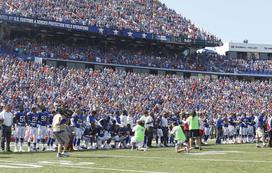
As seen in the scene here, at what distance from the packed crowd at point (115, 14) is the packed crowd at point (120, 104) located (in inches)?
339

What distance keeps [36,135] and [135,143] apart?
4.69 metres

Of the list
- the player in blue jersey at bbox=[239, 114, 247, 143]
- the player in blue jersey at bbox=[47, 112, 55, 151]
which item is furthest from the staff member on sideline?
the player in blue jersey at bbox=[239, 114, 247, 143]

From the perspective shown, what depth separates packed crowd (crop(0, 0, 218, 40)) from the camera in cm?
5247

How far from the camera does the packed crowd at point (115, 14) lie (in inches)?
2066

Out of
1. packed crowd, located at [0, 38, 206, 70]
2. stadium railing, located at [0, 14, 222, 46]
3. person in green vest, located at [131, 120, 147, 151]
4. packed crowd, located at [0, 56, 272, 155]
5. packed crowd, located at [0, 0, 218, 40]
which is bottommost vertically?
person in green vest, located at [131, 120, 147, 151]

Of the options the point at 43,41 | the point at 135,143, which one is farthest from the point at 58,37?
the point at 135,143

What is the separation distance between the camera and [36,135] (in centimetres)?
2169

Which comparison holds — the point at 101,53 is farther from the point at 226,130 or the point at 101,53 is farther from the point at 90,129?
the point at 90,129

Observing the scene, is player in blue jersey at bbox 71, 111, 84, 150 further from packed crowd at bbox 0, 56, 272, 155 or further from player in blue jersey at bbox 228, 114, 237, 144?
player in blue jersey at bbox 228, 114, 237, 144

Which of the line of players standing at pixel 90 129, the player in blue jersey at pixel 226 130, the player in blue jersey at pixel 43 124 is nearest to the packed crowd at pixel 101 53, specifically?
the player in blue jersey at pixel 226 130

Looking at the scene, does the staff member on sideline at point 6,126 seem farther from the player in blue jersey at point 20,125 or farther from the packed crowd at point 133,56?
the packed crowd at point 133,56

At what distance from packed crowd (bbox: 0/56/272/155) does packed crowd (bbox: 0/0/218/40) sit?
8.62 m

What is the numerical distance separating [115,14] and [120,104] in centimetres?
2249

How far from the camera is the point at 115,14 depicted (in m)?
60.4
